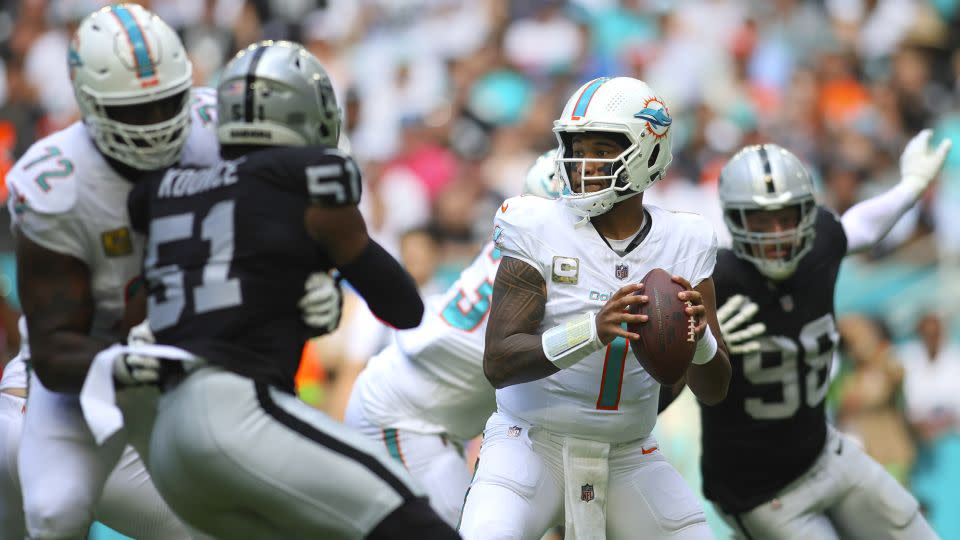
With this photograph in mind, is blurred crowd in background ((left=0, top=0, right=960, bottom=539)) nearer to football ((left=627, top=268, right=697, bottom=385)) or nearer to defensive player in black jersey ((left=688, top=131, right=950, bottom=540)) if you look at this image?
defensive player in black jersey ((left=688, top=131, right=950, bottom=540))

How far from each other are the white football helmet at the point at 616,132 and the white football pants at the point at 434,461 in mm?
1354

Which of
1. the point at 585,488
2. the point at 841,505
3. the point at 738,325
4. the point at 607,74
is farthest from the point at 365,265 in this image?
the point at 607,74

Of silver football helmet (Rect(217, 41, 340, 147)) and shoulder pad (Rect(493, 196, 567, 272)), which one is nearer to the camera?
silver football helmet (Rect(217, 41, 340, 147))

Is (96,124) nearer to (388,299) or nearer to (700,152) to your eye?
(388,299)

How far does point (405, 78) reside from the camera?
10852mm

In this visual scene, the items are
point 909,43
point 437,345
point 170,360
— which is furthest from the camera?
point 909,43

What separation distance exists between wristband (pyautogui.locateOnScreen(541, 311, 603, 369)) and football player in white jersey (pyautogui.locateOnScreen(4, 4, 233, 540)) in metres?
1.19

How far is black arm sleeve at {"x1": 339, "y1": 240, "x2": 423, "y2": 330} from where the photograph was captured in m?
3.65

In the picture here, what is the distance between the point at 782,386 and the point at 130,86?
2.53 meters

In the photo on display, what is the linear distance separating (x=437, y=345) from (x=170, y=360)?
1618 mm

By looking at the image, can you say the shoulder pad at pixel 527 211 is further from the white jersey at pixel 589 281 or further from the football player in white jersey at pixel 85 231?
the football player in white jersey at pixel 85 231

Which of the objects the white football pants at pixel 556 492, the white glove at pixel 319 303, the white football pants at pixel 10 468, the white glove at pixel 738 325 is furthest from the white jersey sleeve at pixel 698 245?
the white football pants at pixel 10 468

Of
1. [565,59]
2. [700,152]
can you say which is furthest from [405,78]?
[700,152]

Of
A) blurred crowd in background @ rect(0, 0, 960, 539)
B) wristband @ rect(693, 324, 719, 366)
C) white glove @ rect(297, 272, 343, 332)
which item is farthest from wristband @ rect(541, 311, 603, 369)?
blurred crowd in background @ rect(0, 0, 960, 539)
